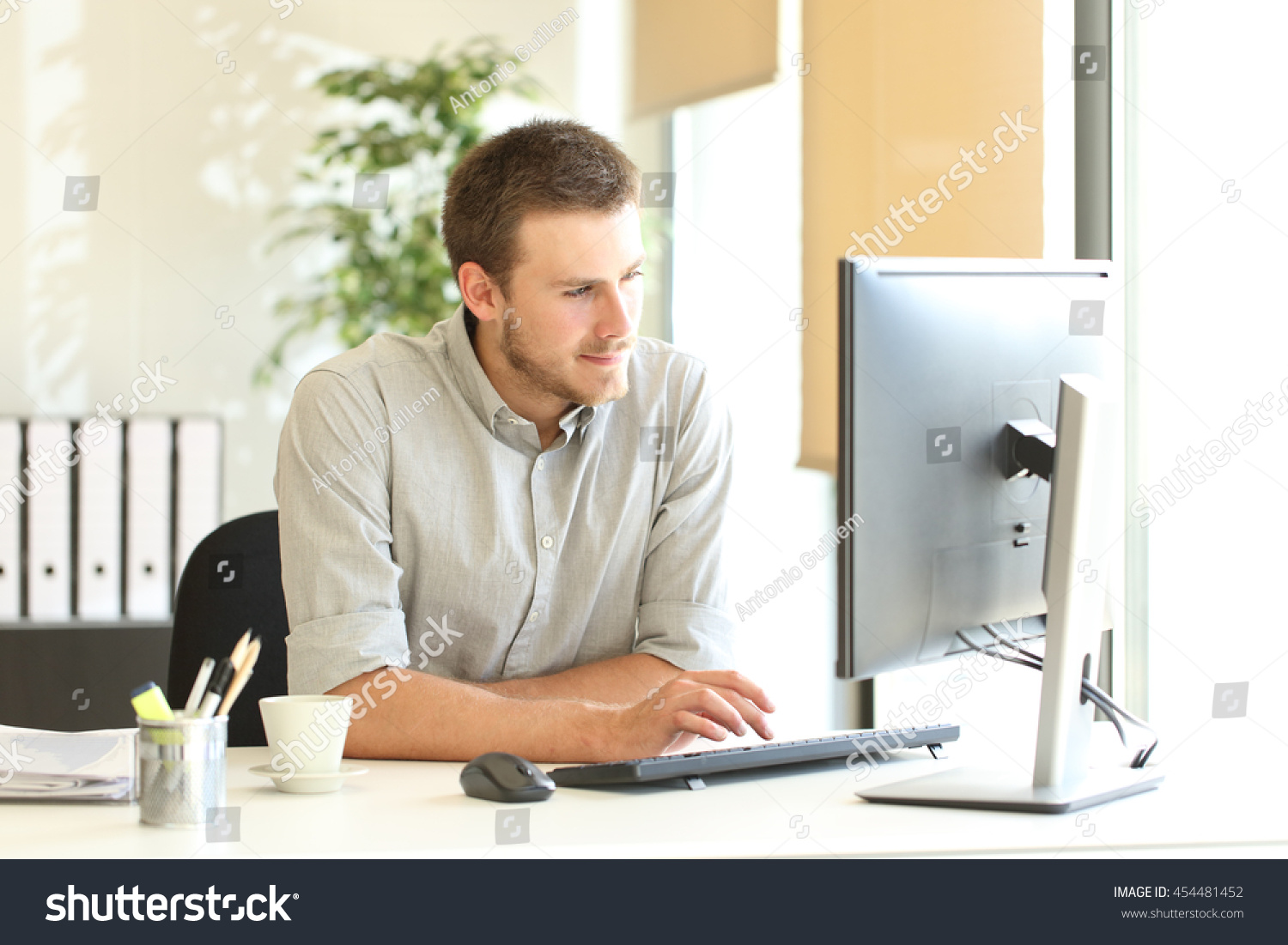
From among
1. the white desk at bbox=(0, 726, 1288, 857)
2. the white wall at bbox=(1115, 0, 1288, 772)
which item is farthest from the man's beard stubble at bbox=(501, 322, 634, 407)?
the white wall at bbox=(1115, 0, 1288, 772)

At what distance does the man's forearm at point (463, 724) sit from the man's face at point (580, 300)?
1.43 feet

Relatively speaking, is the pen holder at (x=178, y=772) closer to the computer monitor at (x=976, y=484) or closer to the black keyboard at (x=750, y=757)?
the black keyboard at (x=750, y=757)

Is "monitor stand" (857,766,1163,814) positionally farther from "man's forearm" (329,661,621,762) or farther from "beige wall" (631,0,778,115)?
"beige wall" (631,0,778,115)

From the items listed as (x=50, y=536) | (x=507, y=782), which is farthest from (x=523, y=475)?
(x=50, y=536)

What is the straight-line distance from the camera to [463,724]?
4.13 feet

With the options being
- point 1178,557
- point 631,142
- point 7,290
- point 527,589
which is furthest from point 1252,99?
point 7,290

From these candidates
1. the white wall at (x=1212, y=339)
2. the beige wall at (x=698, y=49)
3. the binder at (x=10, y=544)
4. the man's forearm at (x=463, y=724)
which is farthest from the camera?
the beige wall at (x=698, y=49)

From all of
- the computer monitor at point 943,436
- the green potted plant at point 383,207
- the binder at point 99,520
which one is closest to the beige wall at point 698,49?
the green potted plant at point 383,207

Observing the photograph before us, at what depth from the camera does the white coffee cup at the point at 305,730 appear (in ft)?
3.53

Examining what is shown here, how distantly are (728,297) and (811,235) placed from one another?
421mm

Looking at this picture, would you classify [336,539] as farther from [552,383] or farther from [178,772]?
[178,772]

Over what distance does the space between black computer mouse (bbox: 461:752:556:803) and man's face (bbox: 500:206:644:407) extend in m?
0.61

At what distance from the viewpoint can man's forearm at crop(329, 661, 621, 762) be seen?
1242 mm

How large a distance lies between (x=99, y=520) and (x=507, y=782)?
5.66ft
